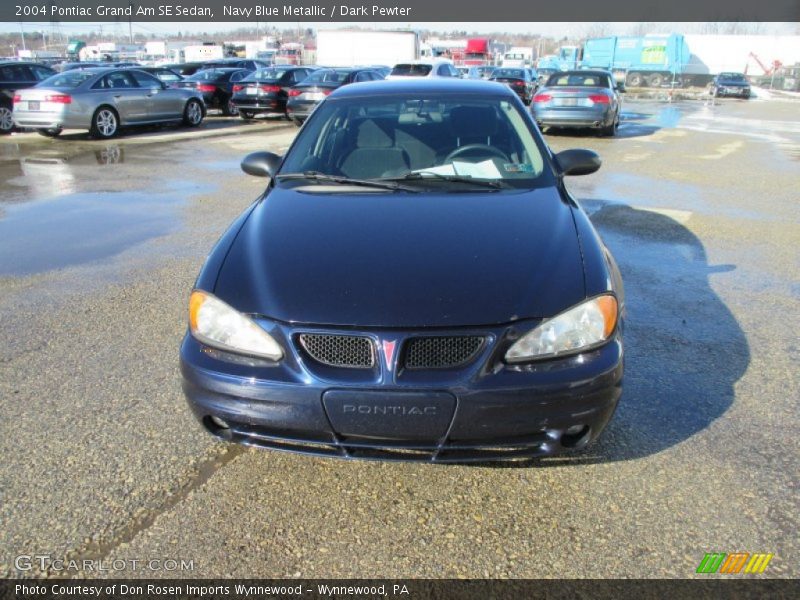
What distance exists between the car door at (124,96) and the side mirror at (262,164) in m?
11.9

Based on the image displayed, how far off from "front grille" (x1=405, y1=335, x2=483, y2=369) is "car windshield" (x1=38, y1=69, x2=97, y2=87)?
14171mm

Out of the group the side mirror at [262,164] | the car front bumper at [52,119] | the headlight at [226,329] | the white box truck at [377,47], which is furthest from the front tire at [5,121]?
the white box truck at [377,47]

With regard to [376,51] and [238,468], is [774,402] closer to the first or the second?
[238,468]

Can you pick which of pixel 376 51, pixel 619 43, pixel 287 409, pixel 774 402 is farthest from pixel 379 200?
pixel 619 43

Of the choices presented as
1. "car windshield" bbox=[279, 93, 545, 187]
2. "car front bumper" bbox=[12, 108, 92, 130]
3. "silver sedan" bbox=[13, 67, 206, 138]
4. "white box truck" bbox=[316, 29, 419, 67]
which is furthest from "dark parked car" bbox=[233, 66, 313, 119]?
"white box truck" bbox=[316, 29, 419, 67]

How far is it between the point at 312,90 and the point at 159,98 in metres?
3.98

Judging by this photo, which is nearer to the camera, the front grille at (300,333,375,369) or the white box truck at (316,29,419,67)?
the front grille at (300,333,375,369)

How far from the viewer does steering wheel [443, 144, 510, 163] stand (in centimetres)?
386

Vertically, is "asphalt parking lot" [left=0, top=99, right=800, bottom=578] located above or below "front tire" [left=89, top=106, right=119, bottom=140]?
below

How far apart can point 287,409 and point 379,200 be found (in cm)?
136

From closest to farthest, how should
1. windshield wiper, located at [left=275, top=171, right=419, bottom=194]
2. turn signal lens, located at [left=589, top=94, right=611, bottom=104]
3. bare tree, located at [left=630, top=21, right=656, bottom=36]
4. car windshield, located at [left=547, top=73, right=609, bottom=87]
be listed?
windshield wiper, located at [left=275, top=171, right=419, bottom=194] < turn signal lens, located at [left=589, top=94, right=611, bottom=104] < car windshield, located at [left=547, top=73, right=609, bottom=87] < bare tree, located at [left=630, top=21, right=656, bottom=36]

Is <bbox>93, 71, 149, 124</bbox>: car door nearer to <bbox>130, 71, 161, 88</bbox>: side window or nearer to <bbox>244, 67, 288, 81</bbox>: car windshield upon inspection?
<bbox>130, 71, 161, 88</bbox>: side window

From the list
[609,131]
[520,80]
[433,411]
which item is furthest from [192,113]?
[433,411]

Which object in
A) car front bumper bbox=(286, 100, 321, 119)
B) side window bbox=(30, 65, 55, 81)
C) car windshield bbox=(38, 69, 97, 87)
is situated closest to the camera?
car windshield bbox=(38, 69, 97, 87)
